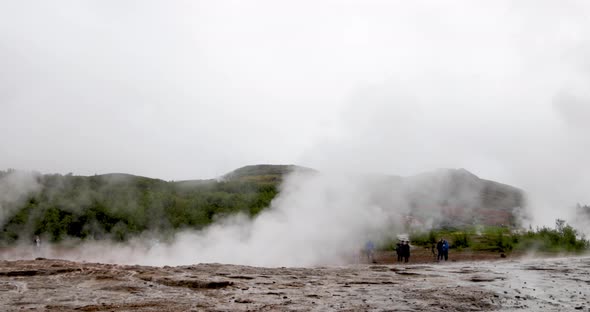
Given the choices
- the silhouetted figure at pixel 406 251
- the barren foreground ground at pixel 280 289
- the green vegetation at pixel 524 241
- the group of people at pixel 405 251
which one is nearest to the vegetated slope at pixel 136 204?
the green vegetation at pixel 524 241

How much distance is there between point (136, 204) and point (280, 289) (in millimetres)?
19276

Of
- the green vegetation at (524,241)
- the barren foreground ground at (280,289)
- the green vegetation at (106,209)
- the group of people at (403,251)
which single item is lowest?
the barren foreground ground at (280,289)

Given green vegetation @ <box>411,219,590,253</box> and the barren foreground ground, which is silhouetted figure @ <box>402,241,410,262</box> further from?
the barren foreground ground

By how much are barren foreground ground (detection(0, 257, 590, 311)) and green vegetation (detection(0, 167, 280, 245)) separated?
10966mm

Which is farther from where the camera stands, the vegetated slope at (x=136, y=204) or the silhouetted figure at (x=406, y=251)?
the vegetated slope at (x=136, y=204)

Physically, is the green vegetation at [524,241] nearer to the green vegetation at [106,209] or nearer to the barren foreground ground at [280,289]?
the barren foreground ground at [280,289]

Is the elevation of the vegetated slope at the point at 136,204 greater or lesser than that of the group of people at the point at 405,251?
greater

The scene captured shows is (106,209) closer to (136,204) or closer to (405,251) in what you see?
(136,204)

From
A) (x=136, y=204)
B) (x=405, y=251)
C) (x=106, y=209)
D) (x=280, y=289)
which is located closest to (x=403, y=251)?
(x=405, y=251)

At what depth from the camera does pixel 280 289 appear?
12.0 meters

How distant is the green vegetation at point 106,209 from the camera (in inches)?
1009

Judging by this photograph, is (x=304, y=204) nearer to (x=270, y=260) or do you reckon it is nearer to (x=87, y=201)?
(x=270, y=260)

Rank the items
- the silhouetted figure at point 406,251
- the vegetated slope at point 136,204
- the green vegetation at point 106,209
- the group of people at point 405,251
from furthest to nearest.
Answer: the vegetated slope at point 136,204, the green vegetation at point 106,209, the silhouetted figure at point 406,251, the group of people at point 405,251

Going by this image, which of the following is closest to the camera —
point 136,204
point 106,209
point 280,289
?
point 280,289
